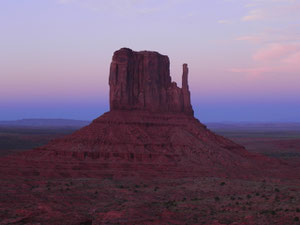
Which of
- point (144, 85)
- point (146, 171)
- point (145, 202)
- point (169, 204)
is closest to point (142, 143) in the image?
point (146, 171)

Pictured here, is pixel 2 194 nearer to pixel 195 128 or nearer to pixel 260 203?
pixel 260 203

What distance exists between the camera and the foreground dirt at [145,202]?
3042cm

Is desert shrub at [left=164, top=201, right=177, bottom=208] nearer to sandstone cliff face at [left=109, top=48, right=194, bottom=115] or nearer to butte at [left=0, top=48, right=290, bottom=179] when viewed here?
butte at [left=0, top=48, right=290, bottom=179]

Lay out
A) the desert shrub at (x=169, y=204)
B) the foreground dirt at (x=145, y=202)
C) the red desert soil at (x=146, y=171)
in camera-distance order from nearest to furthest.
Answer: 1. the foreground dirt at (x=145, y=202)
2. the red desert soil at (x=146, y=171)
3. the desert shrub at (x=169, y=204)

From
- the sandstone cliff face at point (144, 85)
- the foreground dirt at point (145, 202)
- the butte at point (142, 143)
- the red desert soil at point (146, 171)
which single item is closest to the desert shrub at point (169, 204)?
the foreground dirt at point (145, 202)

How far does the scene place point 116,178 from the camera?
59344mm

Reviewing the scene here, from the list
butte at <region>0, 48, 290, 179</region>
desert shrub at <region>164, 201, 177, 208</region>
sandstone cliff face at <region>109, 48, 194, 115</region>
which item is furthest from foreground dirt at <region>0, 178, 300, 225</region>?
sandstone cliff face at <region>109, 48, 194, 115</region>

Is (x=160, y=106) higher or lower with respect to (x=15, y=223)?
higher

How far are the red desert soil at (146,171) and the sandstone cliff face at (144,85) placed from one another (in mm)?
154

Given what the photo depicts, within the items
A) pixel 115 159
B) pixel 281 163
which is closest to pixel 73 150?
pixel 115 159

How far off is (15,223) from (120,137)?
4201 centimetres

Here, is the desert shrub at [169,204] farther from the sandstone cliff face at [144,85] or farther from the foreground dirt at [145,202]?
the sandstone cliff face at [144,85]

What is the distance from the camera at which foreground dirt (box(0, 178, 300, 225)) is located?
30.4m

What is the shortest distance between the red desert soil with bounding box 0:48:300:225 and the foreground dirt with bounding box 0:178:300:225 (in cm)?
8
